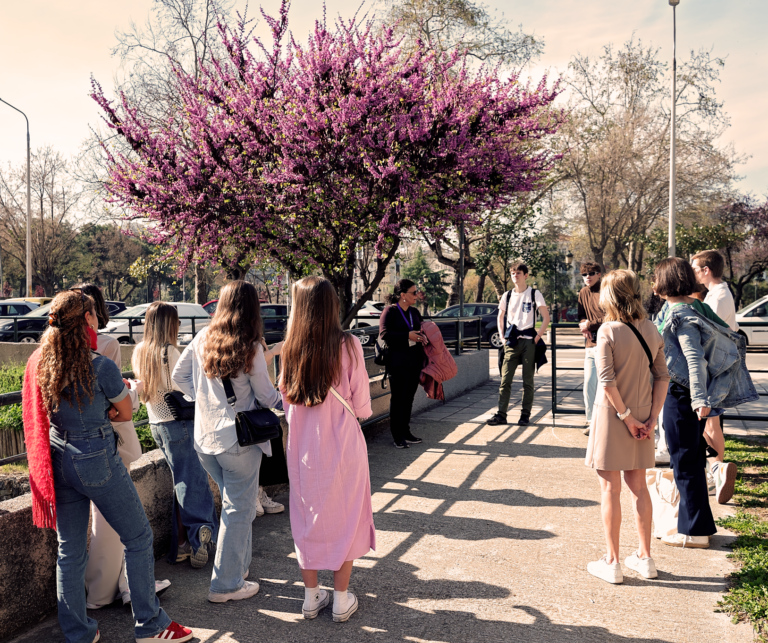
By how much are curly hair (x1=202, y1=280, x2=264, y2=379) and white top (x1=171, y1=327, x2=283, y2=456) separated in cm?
6

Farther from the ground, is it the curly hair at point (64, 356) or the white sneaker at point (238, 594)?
the curly hair at point (64, 356)

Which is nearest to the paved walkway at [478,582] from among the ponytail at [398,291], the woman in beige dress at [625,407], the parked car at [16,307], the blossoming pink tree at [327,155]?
the woman in beige dress at [625,407]

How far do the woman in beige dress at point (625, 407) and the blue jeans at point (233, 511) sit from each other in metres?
1.97

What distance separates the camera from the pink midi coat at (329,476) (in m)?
3.19

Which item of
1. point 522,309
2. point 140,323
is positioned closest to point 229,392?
point 522,309

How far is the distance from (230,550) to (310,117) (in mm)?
6175

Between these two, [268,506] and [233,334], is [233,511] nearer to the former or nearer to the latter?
[233,334]

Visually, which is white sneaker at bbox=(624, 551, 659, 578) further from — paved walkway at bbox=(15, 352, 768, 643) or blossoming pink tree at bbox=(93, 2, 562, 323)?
blossoming pink tree at bbox=(93, 2, 562, 323)

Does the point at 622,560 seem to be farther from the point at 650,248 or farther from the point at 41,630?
the point at 650,248

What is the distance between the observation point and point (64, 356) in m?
2.70

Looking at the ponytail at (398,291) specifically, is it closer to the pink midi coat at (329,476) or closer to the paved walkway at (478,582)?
the paved walkway at (478,582)

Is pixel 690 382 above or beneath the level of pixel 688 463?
above

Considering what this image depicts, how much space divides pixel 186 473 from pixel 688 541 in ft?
10.5

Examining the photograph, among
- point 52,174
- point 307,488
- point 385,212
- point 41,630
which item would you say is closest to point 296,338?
point 307,488
